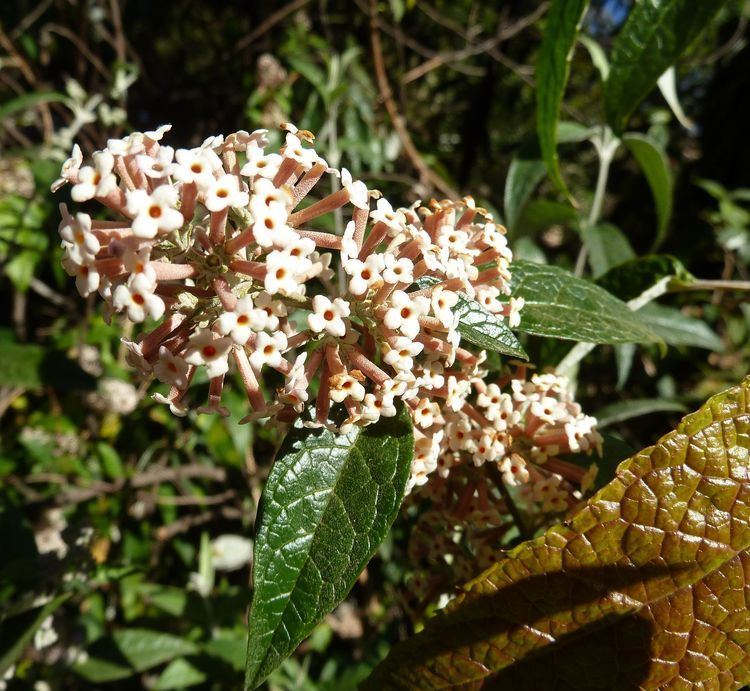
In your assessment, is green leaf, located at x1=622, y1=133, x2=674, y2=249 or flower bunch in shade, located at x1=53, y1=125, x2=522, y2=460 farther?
green leaf, located at x1=622, y1=133, x2=674, y2=249

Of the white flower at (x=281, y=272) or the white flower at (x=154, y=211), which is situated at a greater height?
the white flower at (x=154, y=211)

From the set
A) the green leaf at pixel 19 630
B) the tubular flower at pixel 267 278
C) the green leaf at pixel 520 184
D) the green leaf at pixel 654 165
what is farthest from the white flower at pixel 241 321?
the green leaf at pixel 654 165

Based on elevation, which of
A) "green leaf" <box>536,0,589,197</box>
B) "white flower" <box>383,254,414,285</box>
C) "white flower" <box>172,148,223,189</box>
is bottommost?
"white flower" <box>383,254,414,285</box>

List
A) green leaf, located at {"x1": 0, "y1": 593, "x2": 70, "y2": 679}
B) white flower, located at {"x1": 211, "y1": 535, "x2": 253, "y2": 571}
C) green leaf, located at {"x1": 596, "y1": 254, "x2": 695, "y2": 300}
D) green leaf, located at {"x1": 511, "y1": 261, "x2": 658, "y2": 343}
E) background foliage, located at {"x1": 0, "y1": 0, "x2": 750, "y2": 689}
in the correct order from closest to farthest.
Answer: green leaf, located at {"x1": 511, "y1": 261, "x2": 658, "y2": 343} < green leaf, located at {"x1": 596, "y1": 254, "x2": 695, "y2": 300} < green leaf, located at {"x1": 0, "y1": 593, "x2": 70, "y2": 679} < background foliage, located at {"x1": 0, "y1": 0, "x2": 750, "y2": 689} < white flower, located at {"x1": 211, "y1": 535, "x2": 253, "y2": 571}

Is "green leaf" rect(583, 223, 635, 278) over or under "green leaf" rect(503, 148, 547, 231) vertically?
under

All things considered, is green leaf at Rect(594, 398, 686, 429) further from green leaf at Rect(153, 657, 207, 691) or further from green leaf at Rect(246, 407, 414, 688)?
green leaf at Rect(153, 657, 207, 691)

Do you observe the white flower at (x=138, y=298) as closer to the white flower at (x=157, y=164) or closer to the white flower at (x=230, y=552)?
the white flower at (x=157, y=164)

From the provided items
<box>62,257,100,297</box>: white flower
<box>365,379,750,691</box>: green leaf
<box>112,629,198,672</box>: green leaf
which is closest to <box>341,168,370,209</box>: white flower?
<box>62,257,100,297</box>: white flower
